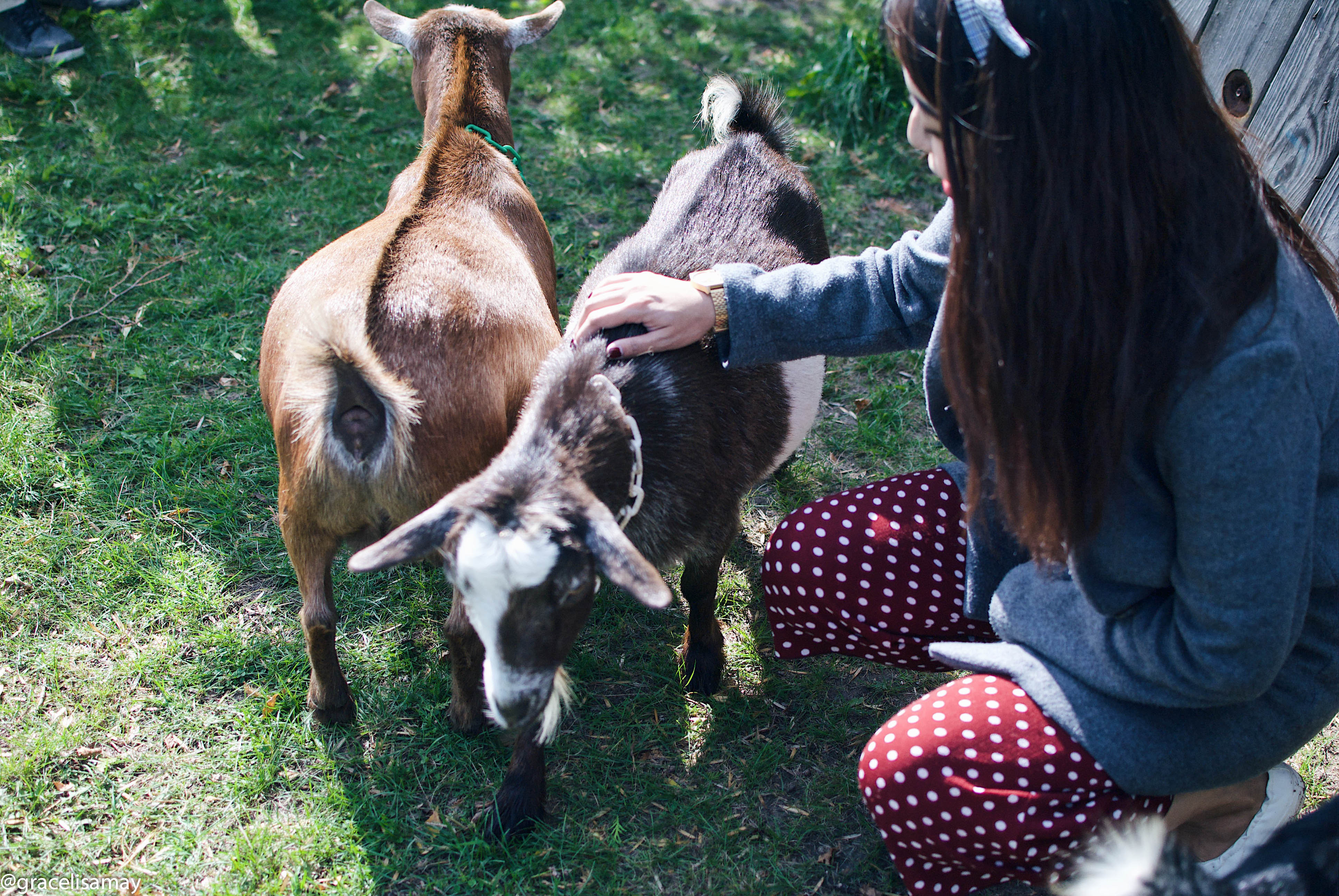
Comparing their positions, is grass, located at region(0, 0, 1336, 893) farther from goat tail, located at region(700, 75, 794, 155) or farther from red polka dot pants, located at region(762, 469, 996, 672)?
goat tail, located at region(700, 75, 794, 155)

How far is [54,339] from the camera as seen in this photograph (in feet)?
12.1

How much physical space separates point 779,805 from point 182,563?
2.03 m

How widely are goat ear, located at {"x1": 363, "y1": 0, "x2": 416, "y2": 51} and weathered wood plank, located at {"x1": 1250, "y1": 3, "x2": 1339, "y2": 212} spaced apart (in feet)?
10.1

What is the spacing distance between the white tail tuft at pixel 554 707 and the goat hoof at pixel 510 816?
157 millimetres

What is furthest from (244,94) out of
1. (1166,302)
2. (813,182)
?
(1166,302)

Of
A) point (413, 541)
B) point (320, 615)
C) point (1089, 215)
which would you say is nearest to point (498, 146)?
point (320, 615)

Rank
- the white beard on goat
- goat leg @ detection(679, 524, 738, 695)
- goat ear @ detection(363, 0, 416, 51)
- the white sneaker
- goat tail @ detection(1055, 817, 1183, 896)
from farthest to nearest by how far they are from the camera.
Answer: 1. goat ear @ detection(363, 0, 416, 51)
2. goat leg @ detection(679, 524, 738, 695)
3. the white sneaker
4. the white beard on goat
5. goat tail @ detection(1055, 817, 1183, 896)

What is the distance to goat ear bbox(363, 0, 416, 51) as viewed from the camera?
12.2 feet

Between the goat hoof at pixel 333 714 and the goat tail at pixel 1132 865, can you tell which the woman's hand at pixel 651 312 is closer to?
the goat hoof at pixel 333 714

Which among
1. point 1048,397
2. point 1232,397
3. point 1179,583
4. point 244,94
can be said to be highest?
point 1232,397

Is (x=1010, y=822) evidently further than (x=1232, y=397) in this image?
Yes

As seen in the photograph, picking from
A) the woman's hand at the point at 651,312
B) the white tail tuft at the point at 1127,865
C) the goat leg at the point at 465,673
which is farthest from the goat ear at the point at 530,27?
the white tail tuft at the point at 1127,865

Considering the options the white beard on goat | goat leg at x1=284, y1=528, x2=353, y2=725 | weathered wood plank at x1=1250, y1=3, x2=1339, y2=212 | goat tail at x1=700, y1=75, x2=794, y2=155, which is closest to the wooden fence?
weathered wood plank at x1=1250, y1=3, x2=1339, y2=212

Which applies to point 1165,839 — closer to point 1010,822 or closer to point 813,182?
point 1010,822
